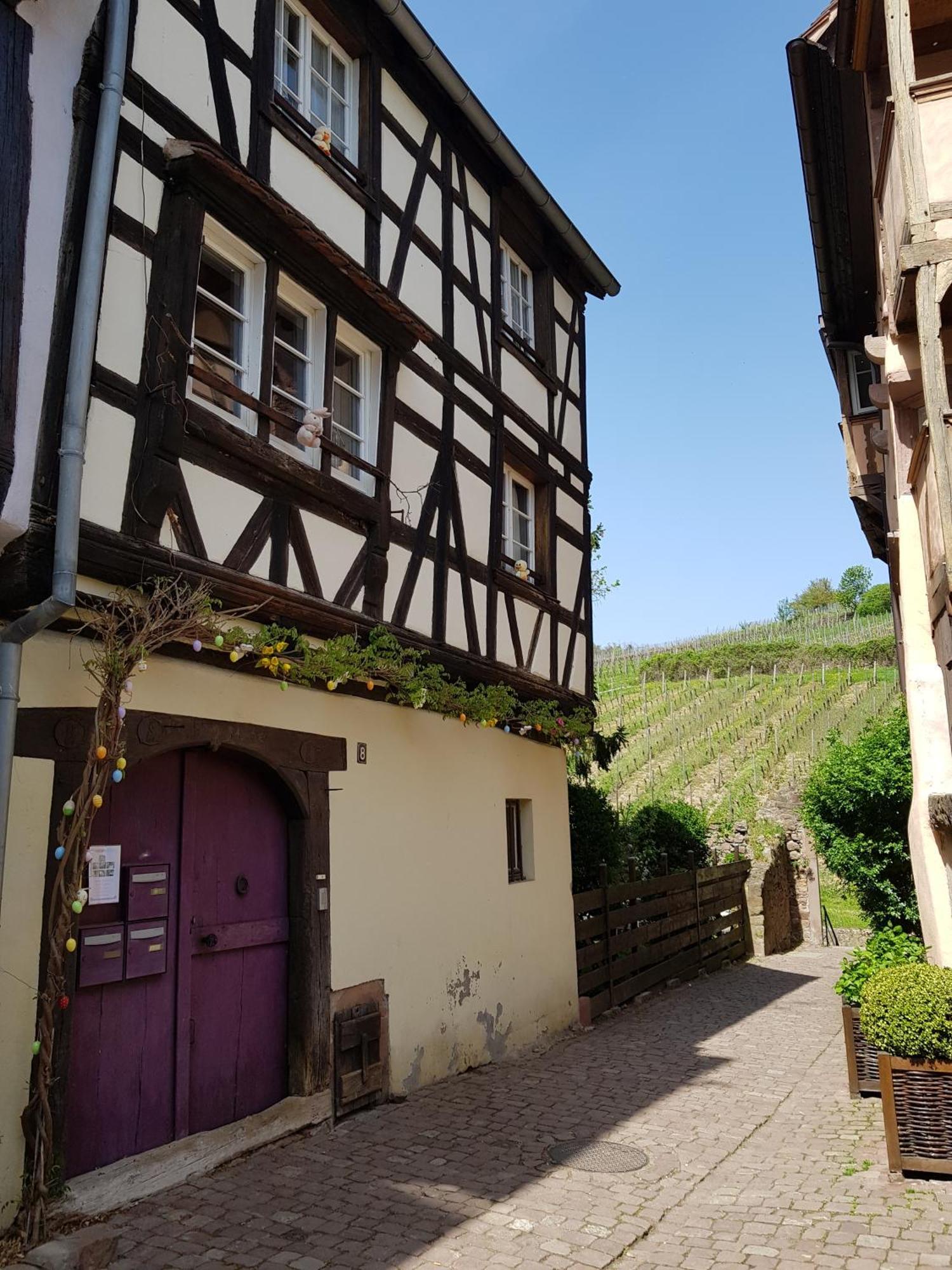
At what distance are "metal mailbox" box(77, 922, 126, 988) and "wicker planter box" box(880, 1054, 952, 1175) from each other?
4.21 m

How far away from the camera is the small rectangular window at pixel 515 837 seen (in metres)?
9.58

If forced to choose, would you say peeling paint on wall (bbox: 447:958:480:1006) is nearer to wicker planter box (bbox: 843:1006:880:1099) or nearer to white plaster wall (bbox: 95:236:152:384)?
wicker planter box (bbox: 843:1006:880:1099)

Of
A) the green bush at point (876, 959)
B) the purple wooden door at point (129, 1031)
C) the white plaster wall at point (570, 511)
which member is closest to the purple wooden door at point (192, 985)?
the purple wooden door at point (129, 1031)

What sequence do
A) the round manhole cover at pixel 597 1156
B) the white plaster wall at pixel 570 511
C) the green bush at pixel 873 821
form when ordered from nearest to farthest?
the round manhole cover at pixel 597 1156 → the white plaster wall at pixel 570 511 → the green bush at pixel 873 821

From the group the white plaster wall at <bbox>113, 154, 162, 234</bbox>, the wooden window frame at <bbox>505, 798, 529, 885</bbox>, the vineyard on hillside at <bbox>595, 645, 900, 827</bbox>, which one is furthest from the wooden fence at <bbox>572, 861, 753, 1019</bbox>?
the vineyard on hillside at <bbox>595, 645, 900, 827</bbox>

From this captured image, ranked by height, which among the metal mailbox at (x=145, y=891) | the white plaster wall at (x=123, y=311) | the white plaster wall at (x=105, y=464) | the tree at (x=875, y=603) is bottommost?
the metal mailbox at (x=145, y=891)

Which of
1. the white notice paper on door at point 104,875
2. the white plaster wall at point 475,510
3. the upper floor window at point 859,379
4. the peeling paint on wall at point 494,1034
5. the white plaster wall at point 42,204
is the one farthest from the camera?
the upper floor window at point 859,379

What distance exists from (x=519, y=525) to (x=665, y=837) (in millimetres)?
7275

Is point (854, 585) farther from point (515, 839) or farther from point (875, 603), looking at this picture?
point (515, 839)

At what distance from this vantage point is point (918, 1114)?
17.7ft

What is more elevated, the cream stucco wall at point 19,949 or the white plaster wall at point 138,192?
the white plaster wall at point 138,192

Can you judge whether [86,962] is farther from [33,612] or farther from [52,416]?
[52,416]

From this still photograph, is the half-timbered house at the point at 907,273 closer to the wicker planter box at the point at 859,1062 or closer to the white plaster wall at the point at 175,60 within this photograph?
the wicker planter box at the point at 859,1062

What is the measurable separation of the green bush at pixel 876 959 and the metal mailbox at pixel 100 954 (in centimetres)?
500
